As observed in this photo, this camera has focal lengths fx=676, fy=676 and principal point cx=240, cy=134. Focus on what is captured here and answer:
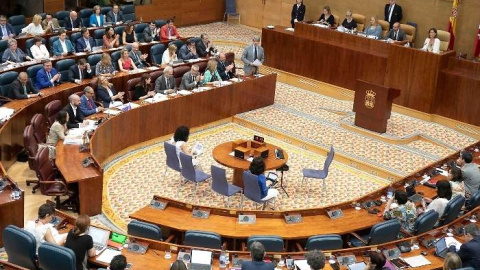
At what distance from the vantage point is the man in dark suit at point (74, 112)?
1260cm

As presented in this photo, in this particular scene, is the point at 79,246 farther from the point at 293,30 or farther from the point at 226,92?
the point at 293,30

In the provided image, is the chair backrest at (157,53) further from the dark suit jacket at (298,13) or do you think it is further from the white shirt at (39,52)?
the dark suit jacket at (298,13)

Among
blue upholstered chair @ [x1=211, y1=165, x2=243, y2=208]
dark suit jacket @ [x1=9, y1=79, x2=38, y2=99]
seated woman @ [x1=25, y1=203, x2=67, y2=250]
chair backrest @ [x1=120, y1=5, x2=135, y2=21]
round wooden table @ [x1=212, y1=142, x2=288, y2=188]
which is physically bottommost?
blue upholstered chair @ [x1=211, y1=165, x2=243, y2=208]

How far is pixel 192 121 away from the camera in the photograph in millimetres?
14781

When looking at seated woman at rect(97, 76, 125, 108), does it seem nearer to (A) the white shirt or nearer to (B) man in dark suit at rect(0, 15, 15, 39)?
(A) the white shirt

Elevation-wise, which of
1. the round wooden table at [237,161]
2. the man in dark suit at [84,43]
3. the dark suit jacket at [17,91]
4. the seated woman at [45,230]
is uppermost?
the man in dark suit at [84,43]

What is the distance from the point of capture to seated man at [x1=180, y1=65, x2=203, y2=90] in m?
14.9

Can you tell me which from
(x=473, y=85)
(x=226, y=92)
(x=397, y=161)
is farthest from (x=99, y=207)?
(x=473, y=85)

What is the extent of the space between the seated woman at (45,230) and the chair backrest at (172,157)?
12.2ft

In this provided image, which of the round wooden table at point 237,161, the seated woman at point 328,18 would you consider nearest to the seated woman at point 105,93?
the round wooden table at point 237,161

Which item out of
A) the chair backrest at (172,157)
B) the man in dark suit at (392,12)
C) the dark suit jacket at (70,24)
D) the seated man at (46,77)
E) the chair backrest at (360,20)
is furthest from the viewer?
the chair backrest at (360,20)

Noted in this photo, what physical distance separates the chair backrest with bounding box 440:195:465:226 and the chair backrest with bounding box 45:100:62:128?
7339mm

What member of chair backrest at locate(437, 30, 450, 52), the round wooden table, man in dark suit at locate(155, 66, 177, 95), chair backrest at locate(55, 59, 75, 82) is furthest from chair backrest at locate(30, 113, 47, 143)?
chair backrest at locate(437, 30, 450, 52)

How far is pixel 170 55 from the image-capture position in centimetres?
1619
